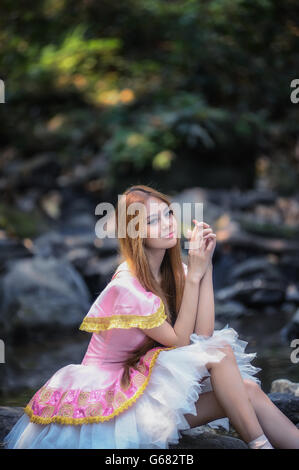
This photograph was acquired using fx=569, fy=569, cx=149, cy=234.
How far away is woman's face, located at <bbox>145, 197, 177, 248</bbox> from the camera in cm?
234

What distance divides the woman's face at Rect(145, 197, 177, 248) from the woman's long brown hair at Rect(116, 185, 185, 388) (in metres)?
0.02

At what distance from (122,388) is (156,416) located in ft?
0.56

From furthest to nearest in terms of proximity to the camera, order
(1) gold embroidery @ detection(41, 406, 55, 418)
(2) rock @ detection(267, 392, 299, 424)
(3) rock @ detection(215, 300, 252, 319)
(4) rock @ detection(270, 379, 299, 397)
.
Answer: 1. (3) rock @ detection(215, 300, 252, 319)
2. (4) rock @ detection(270, 379, 299, 397)
3. (2) rock @ detection(267, 392, 299, 424)
4. (1) gold embroidery @ detection(41, 406, 55, 418)

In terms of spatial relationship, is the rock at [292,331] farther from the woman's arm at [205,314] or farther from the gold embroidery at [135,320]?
the gold embroidery at [135,320]

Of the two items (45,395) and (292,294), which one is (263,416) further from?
(292,294)

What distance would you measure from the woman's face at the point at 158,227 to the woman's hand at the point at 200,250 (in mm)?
90

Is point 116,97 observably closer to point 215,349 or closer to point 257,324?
point 257,324

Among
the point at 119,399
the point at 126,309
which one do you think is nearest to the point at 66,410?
the point at 119,399

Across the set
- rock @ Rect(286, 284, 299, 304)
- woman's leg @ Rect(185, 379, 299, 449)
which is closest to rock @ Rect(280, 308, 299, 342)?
rock @ Rect(286, 284, 299, 304)

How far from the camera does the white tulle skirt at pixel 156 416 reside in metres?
2.02

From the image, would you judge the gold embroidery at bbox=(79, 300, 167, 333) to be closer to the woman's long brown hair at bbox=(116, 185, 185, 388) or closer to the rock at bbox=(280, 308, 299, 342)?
the woman's long brown hair at bbox=(116, 185, 185, 388)

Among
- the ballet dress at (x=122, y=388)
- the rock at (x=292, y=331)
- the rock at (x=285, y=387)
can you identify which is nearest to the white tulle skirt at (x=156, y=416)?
the ballet dress at (x=122, y=388)
